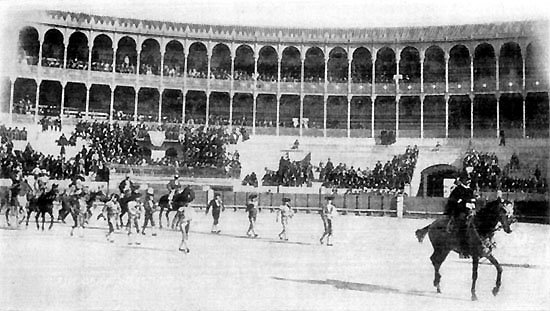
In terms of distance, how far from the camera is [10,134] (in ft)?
31.6

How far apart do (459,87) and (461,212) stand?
902 centimetres

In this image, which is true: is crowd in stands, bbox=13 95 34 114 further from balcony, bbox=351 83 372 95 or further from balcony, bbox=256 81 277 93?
balcony, bbox=351 83 372 95

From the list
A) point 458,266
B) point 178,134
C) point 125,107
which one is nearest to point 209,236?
point 458,266

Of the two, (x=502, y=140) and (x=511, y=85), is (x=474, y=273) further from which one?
(x=511, y=85)

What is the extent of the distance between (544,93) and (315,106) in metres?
10.2

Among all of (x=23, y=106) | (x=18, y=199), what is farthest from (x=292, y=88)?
(x=18, y=199)

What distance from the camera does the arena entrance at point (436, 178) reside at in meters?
13.0

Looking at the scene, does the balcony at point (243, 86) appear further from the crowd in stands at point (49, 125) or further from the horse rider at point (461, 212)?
the horse rider at point (461, 212)

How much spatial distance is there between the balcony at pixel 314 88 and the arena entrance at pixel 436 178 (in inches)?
206

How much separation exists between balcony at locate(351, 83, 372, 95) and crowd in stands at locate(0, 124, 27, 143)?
10253 millimetres

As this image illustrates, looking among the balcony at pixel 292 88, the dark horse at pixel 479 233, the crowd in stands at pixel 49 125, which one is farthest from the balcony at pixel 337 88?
the dark horse at pixel 479 233

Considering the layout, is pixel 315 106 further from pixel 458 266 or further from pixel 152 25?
pixel 458 266

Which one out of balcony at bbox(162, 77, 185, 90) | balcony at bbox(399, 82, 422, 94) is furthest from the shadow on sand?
balcony at bbox(399, 82, 422, 94)

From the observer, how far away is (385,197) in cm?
1355
